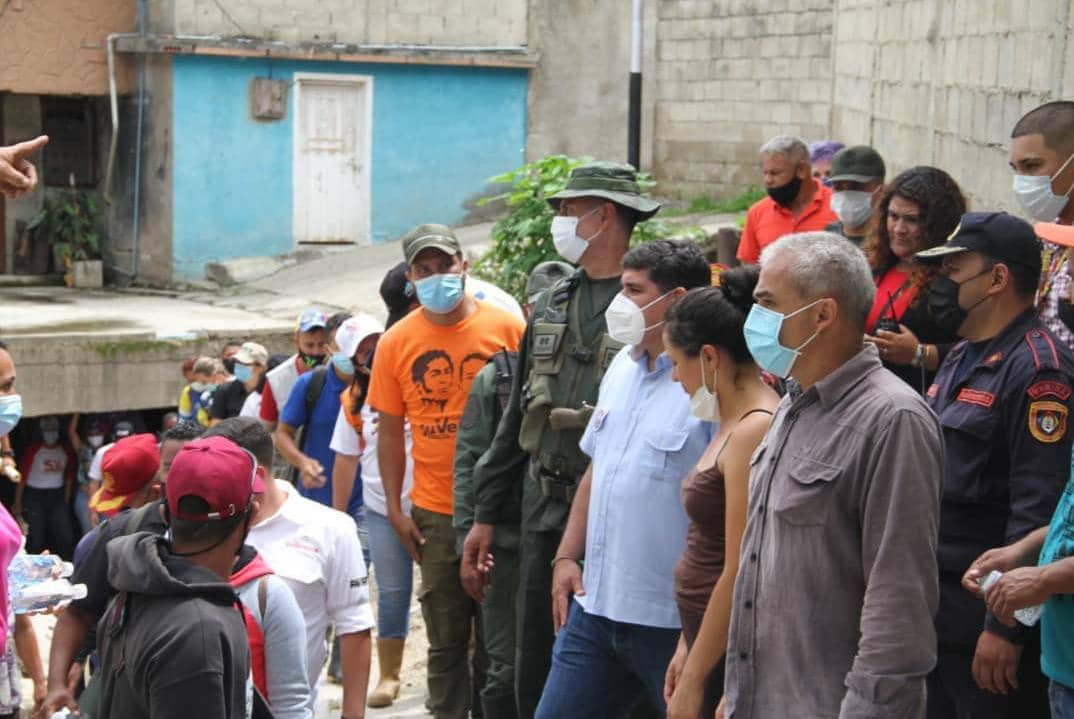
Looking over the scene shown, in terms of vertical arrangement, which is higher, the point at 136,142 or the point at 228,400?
the point at 136,142

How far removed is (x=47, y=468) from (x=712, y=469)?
11.3 metres

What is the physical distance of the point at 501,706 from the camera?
563 centimetres

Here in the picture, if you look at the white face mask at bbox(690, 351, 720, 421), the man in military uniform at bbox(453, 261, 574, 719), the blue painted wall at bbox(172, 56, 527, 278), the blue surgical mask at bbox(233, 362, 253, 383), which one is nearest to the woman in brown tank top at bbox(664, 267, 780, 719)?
the white face mask at bbox(690, 351, 720, 421)

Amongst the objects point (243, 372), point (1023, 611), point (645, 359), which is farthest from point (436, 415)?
point (243, 372)

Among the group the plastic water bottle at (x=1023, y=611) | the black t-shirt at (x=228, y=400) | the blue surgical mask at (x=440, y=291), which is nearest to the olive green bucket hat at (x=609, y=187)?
the blue surgical mask at (x=440, y=291)

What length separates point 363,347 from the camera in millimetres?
7301

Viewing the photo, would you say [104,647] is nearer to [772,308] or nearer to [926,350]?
[772,308]

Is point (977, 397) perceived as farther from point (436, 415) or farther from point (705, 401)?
point (436, 415)

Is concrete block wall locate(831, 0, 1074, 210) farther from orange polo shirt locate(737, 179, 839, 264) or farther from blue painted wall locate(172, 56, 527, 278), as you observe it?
blue painted wall locate(172, 56, 527, 278)

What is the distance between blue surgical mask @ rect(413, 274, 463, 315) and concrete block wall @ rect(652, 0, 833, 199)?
422 inches

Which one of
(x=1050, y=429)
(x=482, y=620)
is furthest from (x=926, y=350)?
(x=482, y=620)

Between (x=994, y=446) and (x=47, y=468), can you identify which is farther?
(x=47, y=468)

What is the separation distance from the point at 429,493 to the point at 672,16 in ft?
44.6

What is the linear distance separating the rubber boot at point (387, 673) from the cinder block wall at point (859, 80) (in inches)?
149
